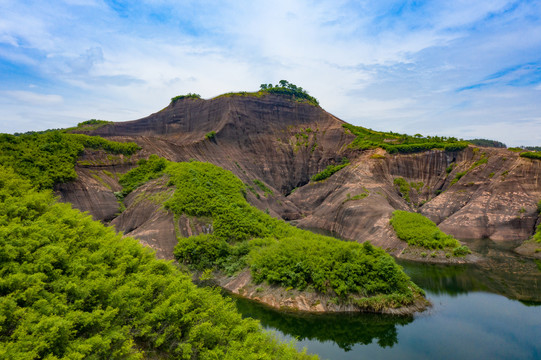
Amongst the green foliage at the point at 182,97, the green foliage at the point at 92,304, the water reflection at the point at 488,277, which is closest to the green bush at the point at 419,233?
the water reflection at the point at 488,277

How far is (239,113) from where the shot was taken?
98.3 meters

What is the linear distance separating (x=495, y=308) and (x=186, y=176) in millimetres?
38308

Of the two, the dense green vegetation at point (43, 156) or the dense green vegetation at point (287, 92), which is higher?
the dense green vegetation at point (287, 92)

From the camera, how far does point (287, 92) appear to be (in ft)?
366

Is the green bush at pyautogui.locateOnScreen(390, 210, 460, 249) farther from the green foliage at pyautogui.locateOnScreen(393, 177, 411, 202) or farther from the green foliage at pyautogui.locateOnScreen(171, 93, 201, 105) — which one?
the green foliage at pyautogui.locateOnScreen(171, 93, 201, 105)

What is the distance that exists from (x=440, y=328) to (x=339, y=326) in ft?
25.2

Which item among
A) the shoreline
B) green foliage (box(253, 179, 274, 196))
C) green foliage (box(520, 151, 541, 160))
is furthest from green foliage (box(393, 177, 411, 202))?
the shoreline

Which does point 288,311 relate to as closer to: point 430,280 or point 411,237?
point 430,280

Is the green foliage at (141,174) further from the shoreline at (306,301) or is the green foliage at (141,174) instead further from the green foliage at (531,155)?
the green foliage at (531,155)

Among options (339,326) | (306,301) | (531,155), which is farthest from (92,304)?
(531,155)

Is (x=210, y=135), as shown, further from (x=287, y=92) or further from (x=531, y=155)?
(x=531, y=155)

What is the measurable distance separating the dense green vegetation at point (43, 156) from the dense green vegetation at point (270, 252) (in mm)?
14776

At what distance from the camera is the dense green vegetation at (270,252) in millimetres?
28359

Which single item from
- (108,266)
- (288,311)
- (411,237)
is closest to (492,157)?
(411,237)
